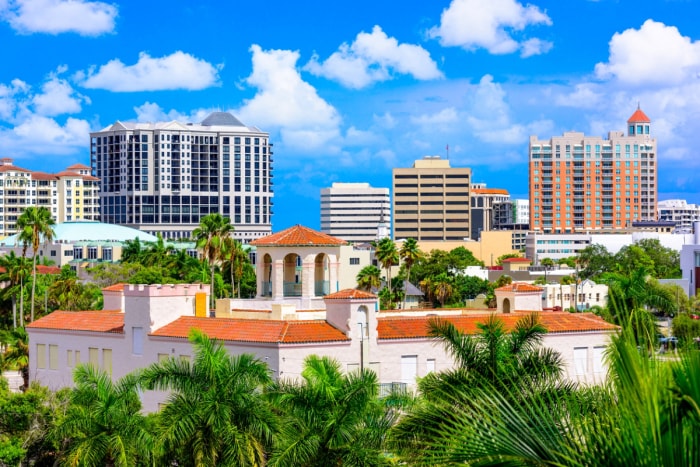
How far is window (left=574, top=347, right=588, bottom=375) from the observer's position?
2019 inches

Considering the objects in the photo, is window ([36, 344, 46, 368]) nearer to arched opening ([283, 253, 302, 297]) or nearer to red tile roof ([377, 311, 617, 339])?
arched opening ([283, 253, 302, 297])

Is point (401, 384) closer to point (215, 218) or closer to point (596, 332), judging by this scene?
point (596, 332)

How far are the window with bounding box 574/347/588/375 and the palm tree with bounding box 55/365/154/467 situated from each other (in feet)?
71.8

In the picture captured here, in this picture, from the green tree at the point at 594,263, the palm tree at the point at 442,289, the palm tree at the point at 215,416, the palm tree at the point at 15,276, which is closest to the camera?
the palm tree at the point at 215,416

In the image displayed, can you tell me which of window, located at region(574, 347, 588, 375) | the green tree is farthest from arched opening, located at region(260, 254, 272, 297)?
the green tree

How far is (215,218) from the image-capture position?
9138 cm

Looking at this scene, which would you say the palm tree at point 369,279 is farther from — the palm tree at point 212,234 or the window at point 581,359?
the window at point 581,359

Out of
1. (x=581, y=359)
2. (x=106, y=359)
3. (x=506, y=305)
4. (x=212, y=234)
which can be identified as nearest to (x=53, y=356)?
→ (x=106, y=359)

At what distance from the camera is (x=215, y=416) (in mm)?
30328

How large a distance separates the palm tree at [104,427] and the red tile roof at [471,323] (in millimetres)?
13960

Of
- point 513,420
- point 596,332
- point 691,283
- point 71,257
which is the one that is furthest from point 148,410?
point 71,257

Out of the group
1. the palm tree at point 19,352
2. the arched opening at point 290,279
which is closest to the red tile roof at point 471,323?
the arched opening at point 290,279

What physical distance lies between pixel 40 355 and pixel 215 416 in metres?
29.5

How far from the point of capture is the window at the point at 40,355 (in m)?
57.2
